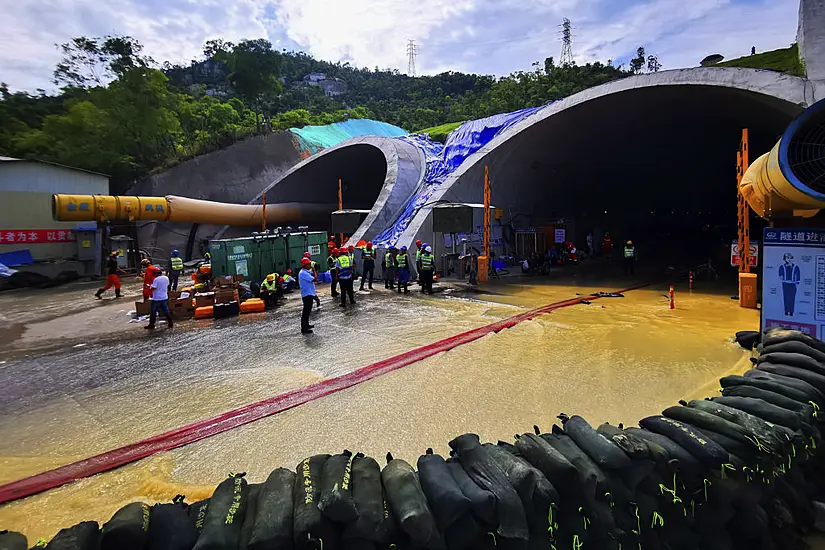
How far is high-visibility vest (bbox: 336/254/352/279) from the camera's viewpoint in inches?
515

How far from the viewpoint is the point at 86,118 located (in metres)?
31.5

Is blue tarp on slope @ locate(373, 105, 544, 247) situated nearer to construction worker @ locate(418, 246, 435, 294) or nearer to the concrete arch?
the concrete arch

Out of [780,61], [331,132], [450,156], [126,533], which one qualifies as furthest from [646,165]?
[126,533]

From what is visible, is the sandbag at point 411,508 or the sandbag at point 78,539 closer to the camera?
the sandbag at point 78,539

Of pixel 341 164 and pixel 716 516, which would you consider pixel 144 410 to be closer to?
pixel 716 516

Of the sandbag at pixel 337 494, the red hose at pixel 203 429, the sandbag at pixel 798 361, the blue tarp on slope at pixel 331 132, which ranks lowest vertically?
the red hose at pixel 203 429

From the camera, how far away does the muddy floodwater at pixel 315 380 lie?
477cm

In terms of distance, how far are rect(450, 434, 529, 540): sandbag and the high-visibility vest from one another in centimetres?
1002

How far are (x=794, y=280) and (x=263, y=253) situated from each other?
14.7m

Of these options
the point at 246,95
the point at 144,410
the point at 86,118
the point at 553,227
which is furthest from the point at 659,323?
the point at 246,95

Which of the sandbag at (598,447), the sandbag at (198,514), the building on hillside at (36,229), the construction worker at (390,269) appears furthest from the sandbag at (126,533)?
the building on hillside at (36,229)

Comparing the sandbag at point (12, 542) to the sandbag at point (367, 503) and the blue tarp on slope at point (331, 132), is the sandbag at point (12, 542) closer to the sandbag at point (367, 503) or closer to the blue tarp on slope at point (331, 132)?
the sandbag at point (367, 503)

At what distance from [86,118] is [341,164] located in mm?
18548

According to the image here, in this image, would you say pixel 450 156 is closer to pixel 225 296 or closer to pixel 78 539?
pixel 225 296
